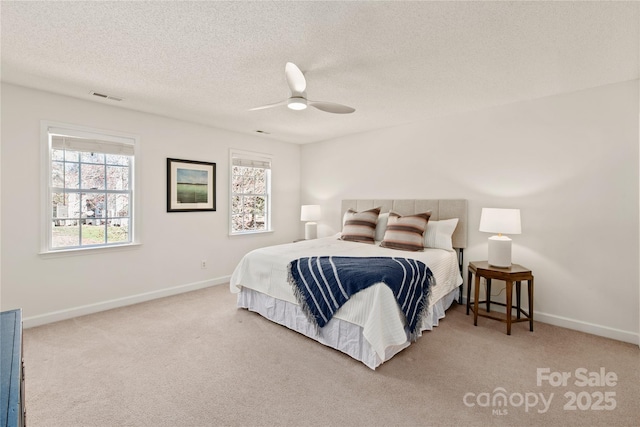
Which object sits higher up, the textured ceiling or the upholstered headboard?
the textured ceiling

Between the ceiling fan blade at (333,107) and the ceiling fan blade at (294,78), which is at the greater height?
the ceiling fan blade at (294,78)

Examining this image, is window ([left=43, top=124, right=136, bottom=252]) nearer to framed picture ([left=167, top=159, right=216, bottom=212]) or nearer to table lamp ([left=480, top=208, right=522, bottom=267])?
framed picture ([left=167, top=159, right=216, bottom=212])

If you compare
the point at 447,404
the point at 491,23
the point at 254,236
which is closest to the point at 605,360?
the point at 447,404

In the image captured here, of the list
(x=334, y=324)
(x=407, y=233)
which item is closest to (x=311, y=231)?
(x=407, y=233)

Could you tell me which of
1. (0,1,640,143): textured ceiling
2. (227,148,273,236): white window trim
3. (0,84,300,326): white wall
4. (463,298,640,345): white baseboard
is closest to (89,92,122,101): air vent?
(0,1,640,143): textured ceiling

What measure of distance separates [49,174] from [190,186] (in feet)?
4.99

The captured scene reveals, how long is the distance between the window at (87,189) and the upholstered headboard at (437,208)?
3.39 meters

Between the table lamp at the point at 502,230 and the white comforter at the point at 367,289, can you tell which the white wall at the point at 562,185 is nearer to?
the table lamp at the point at 502,230

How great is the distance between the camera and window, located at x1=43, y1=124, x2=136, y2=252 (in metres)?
3.25

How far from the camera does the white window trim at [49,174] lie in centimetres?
313

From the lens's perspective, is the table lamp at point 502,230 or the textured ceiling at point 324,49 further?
the table lamp at point 502,230

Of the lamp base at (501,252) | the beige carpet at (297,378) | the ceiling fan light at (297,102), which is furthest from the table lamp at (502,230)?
the ceiling fan light at (297,102)

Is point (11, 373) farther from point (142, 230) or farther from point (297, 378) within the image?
point (142, 230)

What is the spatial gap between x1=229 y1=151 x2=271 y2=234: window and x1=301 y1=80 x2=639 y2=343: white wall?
265 cm
